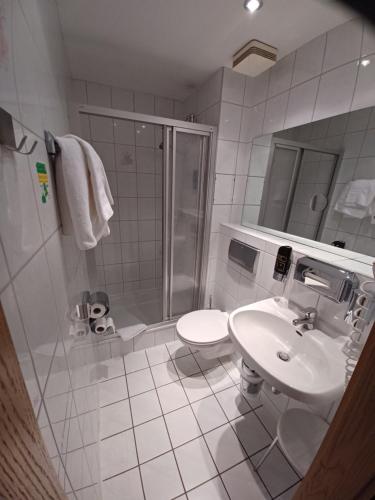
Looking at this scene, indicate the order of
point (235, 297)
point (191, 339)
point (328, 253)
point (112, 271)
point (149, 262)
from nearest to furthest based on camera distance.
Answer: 1. point (328, 253)
2. point (191, 339)
3. point (235, 297)
4. point (112, 271)
5. point (149, 262)

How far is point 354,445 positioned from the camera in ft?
1.23

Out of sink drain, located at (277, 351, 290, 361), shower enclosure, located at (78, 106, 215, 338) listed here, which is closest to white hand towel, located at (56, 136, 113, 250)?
shower enclosure, located at (78, 106, 215, 338)

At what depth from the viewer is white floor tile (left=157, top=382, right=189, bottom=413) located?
1.37 m

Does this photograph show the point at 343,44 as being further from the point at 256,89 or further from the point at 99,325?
the point at 99,325

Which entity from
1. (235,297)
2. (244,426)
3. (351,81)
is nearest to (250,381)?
(244,426)

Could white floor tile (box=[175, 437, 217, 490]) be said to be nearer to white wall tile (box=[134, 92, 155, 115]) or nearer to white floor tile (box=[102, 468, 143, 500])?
white floor tile (box=[102, 468, 143, 500])

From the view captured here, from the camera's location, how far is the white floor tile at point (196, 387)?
1.44 meters

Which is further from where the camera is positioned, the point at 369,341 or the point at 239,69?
the point at 239,69

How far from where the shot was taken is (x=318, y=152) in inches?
53.5

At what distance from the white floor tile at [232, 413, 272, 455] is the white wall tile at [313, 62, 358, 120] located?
1976 millimetres

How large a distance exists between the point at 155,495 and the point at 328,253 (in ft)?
5.16

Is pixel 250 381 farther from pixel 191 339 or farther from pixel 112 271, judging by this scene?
pixel 112 271

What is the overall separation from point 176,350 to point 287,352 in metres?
1.07

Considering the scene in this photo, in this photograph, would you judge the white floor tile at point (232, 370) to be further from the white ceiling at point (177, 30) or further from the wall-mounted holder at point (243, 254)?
the white ceiling at point (177, 30)
